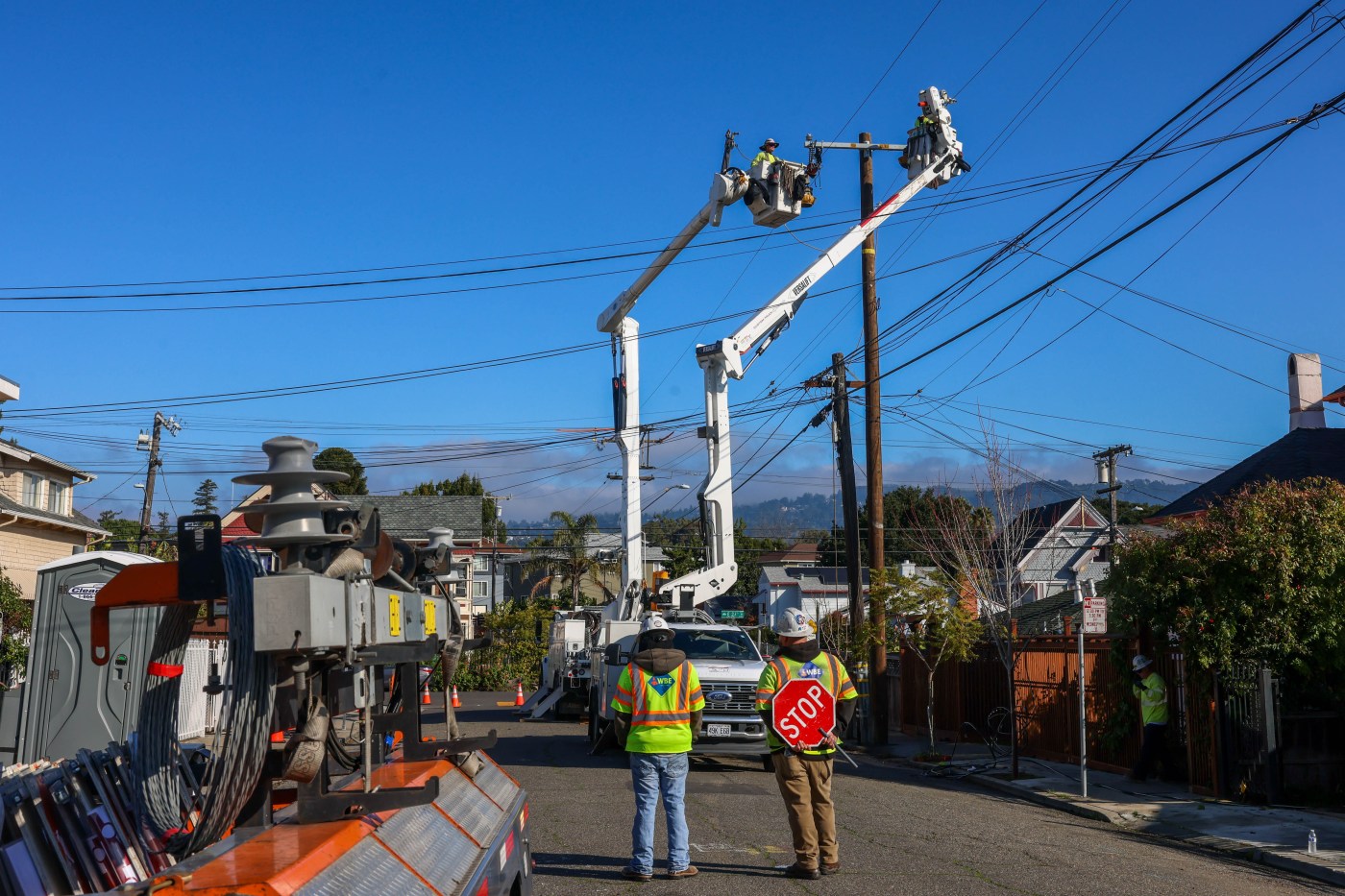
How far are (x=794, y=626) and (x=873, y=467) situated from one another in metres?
12.3

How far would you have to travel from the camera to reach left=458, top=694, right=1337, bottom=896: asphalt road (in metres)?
8.59

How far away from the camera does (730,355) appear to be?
19.8m

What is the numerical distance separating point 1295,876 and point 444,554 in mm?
7203

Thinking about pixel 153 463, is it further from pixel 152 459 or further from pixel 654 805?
pixel 654 805

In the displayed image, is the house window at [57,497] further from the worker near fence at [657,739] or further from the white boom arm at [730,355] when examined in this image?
the worker near fence at [657,739]

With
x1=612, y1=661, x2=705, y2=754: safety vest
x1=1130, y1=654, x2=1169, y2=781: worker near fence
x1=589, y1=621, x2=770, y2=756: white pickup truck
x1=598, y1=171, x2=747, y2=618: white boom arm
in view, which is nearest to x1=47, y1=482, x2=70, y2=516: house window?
x1=598, y1=171, x2=747, y2=618: white boom arm

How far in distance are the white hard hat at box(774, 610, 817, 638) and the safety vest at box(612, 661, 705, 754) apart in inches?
31.0

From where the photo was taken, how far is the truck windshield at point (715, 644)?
16984 mm

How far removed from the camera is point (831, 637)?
1394 inches

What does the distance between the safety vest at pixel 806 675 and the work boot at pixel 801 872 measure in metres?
0.80

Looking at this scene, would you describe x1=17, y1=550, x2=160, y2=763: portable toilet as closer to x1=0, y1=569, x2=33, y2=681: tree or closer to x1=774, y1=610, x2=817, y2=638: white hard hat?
x1=0, y1=569, x2=33, y2=681: tree

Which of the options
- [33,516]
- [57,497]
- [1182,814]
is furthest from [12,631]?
[1182,814]

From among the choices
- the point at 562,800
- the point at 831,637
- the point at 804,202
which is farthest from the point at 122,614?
the point at 831,637

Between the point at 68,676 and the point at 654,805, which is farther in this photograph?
the point at 68,676
